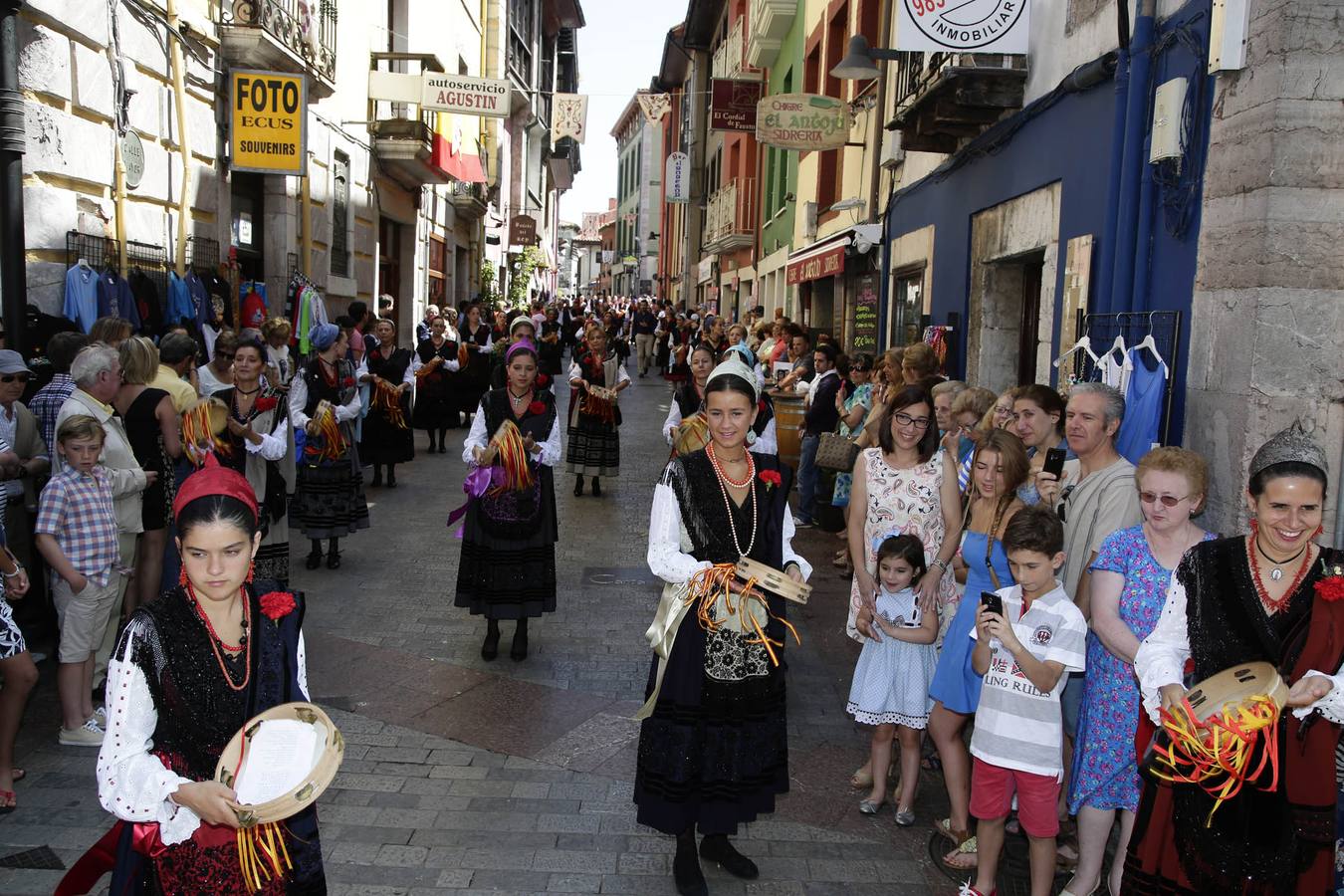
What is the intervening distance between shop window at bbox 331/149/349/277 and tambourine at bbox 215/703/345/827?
14869 mm

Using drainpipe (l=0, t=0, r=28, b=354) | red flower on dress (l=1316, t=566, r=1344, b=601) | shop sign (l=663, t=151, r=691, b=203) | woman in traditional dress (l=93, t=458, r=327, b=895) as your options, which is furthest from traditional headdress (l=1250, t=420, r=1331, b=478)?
shop sign (l=663, t=151, r=691, b=203)

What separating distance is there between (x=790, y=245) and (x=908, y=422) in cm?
1571

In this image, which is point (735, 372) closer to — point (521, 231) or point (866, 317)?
point (866, 317)

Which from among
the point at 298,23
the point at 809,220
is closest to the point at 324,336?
the point at 298,23

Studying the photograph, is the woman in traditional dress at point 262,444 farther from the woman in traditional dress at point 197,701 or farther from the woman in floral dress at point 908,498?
the woman in traditional dress at point 197,701

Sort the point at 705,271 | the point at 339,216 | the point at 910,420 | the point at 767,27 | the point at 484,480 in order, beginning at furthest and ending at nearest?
the point at 705,271, the point at 767,27, the point at 339,216, the point at 484,480, the point at 910,420

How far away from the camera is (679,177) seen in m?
36.7

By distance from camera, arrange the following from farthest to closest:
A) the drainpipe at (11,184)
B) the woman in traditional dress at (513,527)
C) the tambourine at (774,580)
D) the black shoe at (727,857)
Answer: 1. the drainpipe at (11,184)
2. the woman in traditional dress at (513,527)
3. the black shoe at (727,857)
4. the tambourine at (774,580)

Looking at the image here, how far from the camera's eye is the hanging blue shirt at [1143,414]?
5.75 m

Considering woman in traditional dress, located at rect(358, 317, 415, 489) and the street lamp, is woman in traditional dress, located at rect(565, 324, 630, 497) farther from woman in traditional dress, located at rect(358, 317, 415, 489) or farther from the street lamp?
the street lamp

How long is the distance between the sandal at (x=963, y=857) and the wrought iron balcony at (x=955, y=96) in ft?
21.4

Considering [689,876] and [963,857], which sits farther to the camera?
[963,857]

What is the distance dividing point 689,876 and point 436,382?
1136 cm

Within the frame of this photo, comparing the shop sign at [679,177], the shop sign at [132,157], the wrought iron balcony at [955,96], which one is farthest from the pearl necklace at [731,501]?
the shop sign at [679,177]
